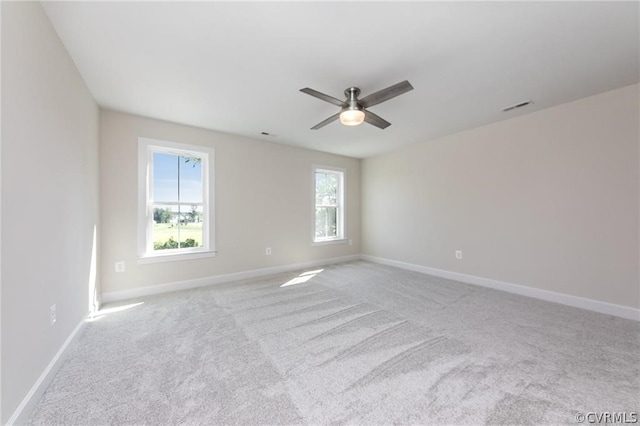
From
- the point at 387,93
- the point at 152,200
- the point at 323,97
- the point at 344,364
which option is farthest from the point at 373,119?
the point at 152,200

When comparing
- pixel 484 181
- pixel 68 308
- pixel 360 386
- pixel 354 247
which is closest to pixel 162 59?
pixel 68 308

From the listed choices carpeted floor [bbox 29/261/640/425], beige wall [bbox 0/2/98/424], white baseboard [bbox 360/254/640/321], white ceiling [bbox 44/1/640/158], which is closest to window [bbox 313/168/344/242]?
white baseboard [bbox 360/254/640/321]

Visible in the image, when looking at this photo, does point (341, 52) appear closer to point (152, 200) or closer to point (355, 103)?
point (355, 103)

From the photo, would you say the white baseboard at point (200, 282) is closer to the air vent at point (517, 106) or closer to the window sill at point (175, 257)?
the window sill at point (175, 257)

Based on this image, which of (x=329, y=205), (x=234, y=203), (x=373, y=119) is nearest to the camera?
(x=373, y=119)

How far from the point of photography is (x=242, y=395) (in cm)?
158

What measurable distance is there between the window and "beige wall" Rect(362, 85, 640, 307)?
151 centimetres

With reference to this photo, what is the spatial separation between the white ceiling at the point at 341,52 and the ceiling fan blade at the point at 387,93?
0.82ft

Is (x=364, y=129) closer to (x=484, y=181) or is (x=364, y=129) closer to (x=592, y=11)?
(x=484, y=181)

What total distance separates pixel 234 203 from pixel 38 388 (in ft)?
9.77

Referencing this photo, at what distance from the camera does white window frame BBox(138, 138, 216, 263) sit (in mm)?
3416

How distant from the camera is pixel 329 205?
5.71 m

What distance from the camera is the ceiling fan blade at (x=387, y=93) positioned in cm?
208

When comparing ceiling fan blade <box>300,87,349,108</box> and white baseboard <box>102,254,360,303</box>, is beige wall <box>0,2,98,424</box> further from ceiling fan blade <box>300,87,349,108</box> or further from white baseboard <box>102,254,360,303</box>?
ceiling fan blade <box>300,87,349,108</box>
